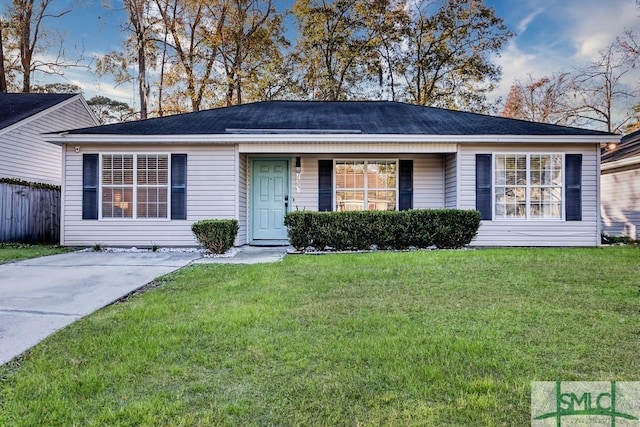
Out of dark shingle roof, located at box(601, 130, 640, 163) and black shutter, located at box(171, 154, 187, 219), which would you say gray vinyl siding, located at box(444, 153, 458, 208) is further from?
black shutter, located at box(171, 154, 187, 219)

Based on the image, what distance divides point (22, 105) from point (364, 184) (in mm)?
11341

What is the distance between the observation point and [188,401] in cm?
214

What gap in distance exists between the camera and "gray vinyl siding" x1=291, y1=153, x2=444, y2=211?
1027 centimetres

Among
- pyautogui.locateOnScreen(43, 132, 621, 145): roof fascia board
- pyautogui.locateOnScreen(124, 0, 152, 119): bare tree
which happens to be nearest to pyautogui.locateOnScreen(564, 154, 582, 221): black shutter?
pyautogui.locateOnScreen(43, 132, 621, 145): roof fascia board

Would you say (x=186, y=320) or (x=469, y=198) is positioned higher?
(x=469, y=198)

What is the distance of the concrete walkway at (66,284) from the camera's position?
11.2ft

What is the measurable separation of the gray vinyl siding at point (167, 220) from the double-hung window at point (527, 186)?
238 inches

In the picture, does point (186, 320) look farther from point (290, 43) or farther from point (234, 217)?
point (290, 43)

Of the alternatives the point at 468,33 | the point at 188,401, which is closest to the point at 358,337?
the point at 188,401

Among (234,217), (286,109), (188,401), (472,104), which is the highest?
(472,104)

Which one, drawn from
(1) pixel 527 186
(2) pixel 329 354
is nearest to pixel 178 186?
(2) pixel 329 354

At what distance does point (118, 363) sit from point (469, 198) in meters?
8.27

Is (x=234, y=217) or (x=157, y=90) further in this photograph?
(x=157, y=90)

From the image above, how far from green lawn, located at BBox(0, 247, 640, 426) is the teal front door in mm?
5536
